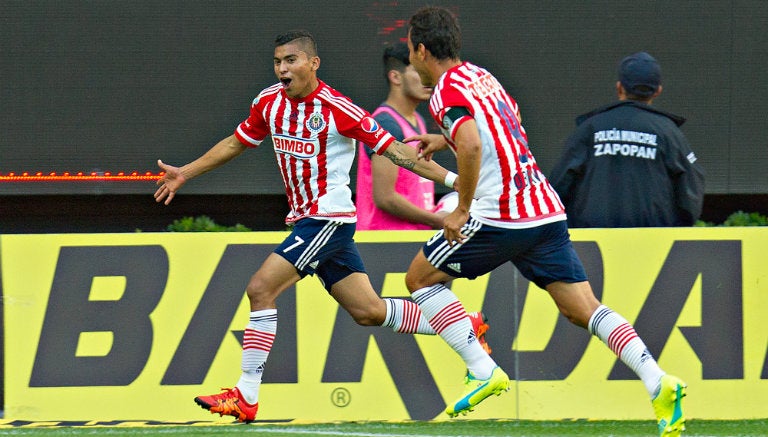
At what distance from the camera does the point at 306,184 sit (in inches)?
262

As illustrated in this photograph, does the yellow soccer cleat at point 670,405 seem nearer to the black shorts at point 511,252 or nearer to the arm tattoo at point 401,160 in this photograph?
the black shorts at point 511,252

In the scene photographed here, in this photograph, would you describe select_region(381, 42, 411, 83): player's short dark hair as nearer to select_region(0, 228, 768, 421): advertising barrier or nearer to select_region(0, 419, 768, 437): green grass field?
select_region(0, 228, 768, 421): advertising barrier

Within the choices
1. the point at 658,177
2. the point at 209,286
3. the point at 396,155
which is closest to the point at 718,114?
the point at 658,177

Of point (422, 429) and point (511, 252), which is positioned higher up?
point (511, 252)

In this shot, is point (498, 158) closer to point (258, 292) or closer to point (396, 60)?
point (258, 292)

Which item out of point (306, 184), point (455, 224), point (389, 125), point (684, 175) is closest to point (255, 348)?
point (306, 184)

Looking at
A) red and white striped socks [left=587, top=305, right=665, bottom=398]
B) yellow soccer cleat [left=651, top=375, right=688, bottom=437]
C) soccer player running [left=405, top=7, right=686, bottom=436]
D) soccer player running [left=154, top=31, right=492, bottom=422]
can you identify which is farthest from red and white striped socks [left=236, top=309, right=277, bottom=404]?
yellow soccer cleat [left=651, top=375, right=688, bottom=437]

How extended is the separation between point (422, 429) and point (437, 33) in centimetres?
215

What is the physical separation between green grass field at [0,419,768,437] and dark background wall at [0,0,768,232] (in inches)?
84.6

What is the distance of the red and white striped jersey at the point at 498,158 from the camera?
5.84 m

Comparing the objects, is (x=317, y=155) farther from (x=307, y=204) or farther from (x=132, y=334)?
(x=132, y=334)

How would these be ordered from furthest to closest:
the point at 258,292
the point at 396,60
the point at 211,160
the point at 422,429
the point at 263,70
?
the point at 263,70
the point at 396,60
the point at 211,160
the point at 422,429
the point at 258,292

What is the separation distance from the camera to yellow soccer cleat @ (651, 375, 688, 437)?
18.7 feet

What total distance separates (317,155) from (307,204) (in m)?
0.26
